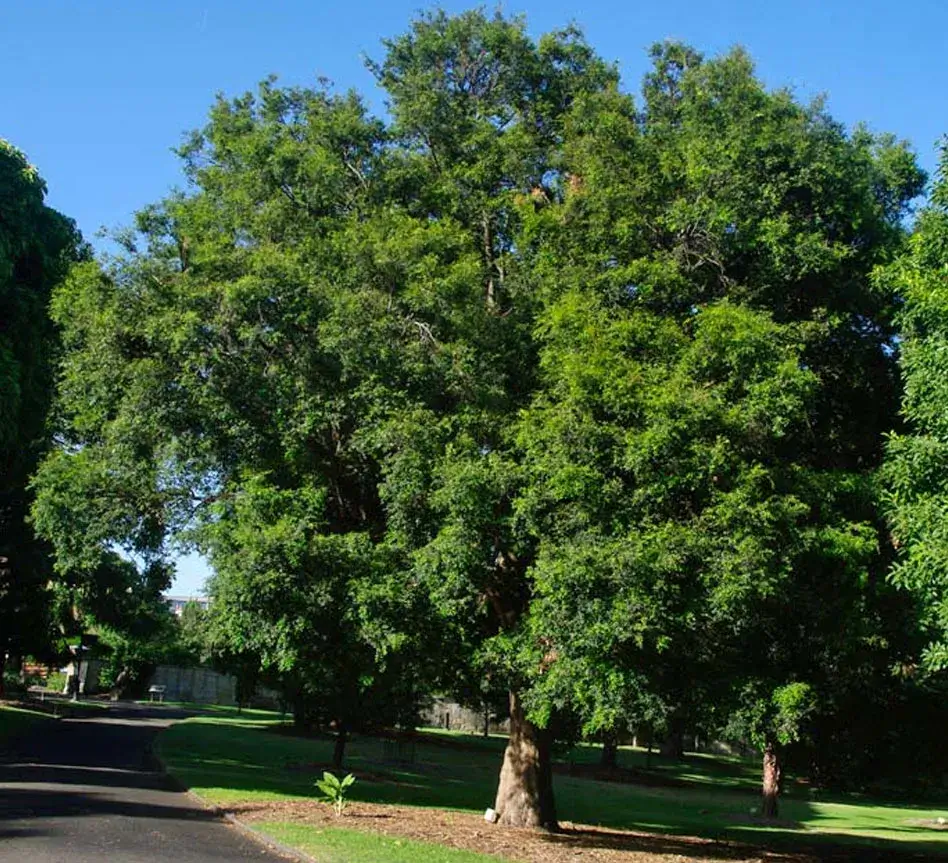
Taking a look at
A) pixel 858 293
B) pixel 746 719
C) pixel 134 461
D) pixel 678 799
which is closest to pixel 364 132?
pixel 134 461

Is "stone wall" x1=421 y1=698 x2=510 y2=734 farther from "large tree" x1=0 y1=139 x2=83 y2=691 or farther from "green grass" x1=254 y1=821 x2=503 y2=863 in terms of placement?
"green grass" x1=254 y1=821 x2=503 y2=863

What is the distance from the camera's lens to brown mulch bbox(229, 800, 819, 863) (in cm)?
1538

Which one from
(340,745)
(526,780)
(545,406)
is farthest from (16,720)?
(545,406)

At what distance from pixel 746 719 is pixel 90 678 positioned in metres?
70.4

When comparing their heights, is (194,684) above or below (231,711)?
above

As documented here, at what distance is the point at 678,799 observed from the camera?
112ft

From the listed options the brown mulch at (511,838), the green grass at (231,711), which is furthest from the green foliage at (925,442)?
the green grass at (231,711)

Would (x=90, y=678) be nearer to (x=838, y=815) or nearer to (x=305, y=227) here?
(x=838, y=815)

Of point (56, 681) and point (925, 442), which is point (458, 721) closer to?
point (56, 681)

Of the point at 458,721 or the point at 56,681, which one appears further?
the point at 56,681

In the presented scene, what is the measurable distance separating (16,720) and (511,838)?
2544 centimetres

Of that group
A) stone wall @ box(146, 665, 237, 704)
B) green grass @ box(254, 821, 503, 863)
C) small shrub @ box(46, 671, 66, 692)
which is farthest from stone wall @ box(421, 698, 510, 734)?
green grass @ box(254, 821, 503, 863)

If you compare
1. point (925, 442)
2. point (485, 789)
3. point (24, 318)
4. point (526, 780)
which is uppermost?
point (24, 318)

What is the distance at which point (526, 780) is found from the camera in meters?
18.4
